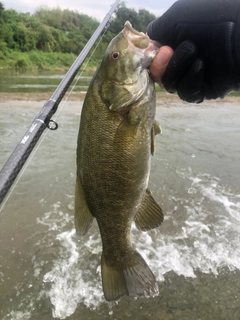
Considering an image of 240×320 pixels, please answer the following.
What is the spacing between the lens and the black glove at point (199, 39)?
177 cm

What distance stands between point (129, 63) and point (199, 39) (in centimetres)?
43

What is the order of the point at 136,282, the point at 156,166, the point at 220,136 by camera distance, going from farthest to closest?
the point at 220,136
the point at 156,166
the point at 136,282

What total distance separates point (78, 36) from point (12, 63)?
20265mm

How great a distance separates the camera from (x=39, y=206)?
5109mm

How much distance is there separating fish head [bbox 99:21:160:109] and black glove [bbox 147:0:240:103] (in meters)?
0.15

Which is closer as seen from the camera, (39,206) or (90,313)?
(90,313)

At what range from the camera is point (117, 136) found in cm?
172

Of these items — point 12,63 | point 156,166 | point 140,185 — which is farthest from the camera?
point 12,63

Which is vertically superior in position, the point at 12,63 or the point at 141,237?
the point at 141,237

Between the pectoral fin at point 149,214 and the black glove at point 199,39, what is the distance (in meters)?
0.68

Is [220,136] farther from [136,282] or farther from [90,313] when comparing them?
[136,282]

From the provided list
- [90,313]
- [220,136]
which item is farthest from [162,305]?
[220,136]

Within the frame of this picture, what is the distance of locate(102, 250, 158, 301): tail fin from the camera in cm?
200

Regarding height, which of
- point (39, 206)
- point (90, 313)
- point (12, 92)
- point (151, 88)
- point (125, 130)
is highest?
point (151, 88)
